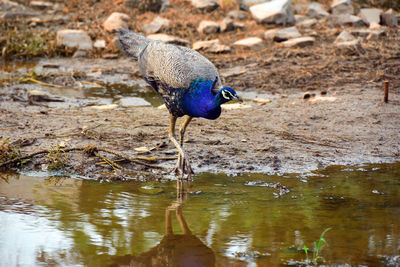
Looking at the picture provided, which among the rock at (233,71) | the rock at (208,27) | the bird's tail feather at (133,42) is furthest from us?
the rock at (208,27)

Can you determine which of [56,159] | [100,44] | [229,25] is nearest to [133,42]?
[56,159]

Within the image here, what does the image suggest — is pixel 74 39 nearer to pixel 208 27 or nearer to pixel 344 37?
pixel 208 27

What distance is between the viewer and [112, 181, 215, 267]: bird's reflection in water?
3510mm

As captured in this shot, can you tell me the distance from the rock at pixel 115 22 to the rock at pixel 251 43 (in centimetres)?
240

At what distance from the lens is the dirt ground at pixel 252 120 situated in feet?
18.7

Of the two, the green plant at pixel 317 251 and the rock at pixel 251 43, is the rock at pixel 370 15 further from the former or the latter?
the green plant at pixel 317 251

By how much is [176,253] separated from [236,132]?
3.02m

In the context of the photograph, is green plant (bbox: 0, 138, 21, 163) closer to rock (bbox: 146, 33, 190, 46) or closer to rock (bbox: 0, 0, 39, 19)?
rock (bbox: 146, 33, 190, 46)

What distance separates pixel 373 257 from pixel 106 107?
4771mm

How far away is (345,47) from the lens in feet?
32.1

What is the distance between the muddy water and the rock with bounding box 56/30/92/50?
18.4 ft

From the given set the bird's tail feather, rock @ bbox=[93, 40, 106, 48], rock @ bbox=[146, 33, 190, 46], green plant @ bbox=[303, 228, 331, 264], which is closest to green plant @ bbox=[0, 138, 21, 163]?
the bird's tail feather

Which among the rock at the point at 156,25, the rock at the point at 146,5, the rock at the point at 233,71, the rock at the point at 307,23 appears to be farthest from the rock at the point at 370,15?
the rock at the point at 146,5

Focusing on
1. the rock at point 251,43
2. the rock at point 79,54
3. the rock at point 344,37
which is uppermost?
the rock at point 344,37
